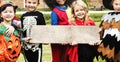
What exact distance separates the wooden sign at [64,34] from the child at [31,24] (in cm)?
18

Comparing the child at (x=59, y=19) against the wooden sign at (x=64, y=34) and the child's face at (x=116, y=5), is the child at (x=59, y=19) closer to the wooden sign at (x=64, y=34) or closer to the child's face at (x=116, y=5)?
the wooden sign at (x=64, y=34)

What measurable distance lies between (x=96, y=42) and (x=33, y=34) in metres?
0.90

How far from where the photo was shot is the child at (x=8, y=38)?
225 inches

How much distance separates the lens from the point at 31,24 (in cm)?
616

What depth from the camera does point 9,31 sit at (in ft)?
18.8

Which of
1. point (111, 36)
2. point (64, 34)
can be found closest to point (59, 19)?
point (64, 34)

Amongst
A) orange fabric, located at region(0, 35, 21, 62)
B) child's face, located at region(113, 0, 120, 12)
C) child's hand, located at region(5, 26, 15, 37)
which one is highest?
child's face, located at region(113, 0, 120, 12)

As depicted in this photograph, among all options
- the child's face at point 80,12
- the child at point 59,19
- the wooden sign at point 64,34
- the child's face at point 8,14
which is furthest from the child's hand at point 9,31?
the child's face at point 80,12

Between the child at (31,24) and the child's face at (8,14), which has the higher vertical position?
the child's face at (8,14)

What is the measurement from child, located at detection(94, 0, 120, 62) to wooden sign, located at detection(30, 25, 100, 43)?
17 cm

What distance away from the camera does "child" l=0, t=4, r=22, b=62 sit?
5.72 meters

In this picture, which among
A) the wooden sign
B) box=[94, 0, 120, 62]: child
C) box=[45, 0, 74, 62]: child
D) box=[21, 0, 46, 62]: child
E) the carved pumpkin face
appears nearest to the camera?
box=[94, 0, 120, 62]: child

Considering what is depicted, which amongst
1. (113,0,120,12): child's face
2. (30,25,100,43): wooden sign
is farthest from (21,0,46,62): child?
(113,0,120,12): child's face

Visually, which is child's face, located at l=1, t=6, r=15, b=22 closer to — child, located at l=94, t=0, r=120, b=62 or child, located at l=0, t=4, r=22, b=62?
child, located at l=0, t=4, r=22, b=62
